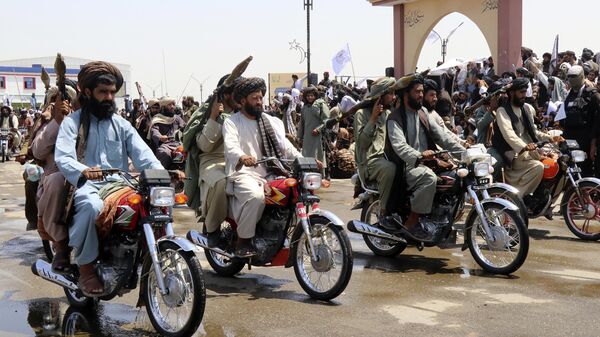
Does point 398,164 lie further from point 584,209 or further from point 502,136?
point 584,209

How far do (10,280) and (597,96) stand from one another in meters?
7.73

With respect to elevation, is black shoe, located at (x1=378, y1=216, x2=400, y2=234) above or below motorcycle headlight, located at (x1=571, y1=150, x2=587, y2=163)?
below

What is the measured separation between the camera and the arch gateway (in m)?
19.6

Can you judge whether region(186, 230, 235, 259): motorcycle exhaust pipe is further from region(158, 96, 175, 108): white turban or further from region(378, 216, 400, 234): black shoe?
region(158, 96, 175, 108): white turban

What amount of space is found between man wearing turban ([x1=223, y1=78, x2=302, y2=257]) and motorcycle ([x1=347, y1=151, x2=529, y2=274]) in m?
1.37

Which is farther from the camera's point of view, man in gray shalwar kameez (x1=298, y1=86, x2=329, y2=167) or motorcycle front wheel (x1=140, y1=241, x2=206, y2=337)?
man in gray shalwar kameez (x1=298, y1=86, x2=329, y2=167)

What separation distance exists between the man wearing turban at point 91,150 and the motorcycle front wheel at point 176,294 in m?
0.44

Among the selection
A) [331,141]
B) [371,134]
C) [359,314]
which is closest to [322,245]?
[359,314]

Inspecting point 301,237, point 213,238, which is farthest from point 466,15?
point 301,237

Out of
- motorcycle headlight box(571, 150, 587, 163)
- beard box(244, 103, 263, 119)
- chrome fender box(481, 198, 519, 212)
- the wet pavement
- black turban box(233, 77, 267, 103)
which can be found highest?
black turban box(233, 77, 267, 103)

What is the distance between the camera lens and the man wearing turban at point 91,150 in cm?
534

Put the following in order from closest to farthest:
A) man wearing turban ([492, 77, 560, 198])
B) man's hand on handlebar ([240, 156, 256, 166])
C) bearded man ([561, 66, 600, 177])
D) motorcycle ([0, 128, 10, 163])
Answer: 1. man's hand on handlebar ([240, 156, 256, 166])
2. man wearing turban ([492, 77, 560, 198])
3. bearded man ([561, 66, 600, 177])
4. motorcycle ([0, 128, 10, 163])

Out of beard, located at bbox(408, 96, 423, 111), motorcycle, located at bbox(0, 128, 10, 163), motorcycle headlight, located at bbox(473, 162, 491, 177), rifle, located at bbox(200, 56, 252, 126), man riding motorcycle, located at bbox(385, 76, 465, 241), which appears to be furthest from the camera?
motorcycle, located at bbox(0, 128, 10, 163)

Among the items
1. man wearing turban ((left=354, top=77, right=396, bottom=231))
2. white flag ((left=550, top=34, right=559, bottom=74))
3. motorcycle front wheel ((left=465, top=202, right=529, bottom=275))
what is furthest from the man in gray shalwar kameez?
motorcycle front wheel ((left=465, top=202, right=529, bottom=275))
